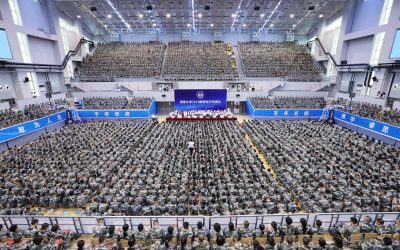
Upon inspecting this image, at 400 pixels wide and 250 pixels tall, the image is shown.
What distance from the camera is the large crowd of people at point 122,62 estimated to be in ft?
103

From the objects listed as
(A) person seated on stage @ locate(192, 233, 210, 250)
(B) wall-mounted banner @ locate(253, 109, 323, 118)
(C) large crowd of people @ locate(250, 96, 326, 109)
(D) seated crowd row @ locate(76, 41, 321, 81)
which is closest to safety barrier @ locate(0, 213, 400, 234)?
(A) person seated on stage @ locate(192, 233, 210, 250)

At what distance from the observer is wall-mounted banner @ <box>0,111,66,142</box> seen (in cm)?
1503

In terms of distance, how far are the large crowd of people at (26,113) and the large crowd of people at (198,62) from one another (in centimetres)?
1574

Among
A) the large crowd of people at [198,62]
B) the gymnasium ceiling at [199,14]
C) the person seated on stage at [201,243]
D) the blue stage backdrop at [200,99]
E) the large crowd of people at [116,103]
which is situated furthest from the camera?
the large crowd of people at [198,62]

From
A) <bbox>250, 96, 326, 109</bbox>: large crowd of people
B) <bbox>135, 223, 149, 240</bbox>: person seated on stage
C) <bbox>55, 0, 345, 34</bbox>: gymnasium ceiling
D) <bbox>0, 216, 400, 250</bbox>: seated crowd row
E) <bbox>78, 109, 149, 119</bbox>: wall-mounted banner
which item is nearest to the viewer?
<bbox>0, 216, 400, 250</bbox>: seated crowd row

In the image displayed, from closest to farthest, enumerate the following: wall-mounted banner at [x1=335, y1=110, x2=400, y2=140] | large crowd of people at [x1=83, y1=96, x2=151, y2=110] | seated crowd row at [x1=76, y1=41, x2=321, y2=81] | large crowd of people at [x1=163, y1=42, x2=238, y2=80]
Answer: wall-mounted banner at [x1=335, y1=110, x2=400, y2=140]
large crowd of people at [x1=83, y1=96, x2=151, y2=110]
large crowd of people at [x1=163, y1=42, x2=238, y2=80]
seated crowd row at [x1=76, y1=41, x2=321, y2=81]

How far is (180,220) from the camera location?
6578mm

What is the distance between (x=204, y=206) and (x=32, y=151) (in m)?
13.1

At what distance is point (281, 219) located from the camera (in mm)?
6688

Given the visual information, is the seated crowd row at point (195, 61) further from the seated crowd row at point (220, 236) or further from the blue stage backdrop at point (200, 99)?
the seated crowd row at point (220, 236)

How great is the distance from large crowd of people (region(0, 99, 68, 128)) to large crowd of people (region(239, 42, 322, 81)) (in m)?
27.0

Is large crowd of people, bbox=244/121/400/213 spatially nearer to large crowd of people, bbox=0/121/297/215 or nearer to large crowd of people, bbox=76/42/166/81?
large crowd of people, bbox=0/121/297/215

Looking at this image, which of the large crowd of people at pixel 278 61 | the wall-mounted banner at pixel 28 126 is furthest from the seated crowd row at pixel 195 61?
the wall-mounted banner at pixel 28 126

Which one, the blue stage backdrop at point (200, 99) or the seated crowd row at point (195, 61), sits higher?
the seated crowd row at point (195, 61)
